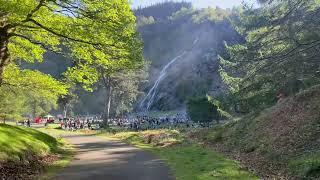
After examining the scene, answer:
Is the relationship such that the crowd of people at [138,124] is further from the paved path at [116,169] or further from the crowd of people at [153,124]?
the paved path at [116,169]

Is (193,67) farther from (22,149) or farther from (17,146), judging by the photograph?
(17,146)

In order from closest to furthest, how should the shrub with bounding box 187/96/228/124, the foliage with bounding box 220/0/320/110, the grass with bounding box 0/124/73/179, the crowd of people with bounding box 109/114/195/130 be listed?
1. the grass with bounding box 0/124/73/179
2. the foliage with bounding box 220/0/320/110
3. the crowd of people with bounding box 109/114/195/130
4. the shrub with bounding box 187/96/228/124

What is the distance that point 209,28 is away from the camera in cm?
14400

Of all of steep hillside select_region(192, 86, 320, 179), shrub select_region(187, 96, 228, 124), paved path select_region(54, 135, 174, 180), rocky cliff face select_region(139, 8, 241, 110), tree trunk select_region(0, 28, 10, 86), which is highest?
rocky cliff face select_region(139, 8, 241, 110)

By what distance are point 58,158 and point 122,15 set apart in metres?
9.23

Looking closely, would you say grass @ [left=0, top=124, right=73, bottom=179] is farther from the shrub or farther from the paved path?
the shrub

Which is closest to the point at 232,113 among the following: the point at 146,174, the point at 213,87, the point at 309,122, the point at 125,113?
the point at 309,122

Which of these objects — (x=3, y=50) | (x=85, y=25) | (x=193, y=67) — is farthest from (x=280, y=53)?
(x=193, y=67)

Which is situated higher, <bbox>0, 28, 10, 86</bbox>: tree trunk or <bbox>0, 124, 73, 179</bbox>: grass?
<bbox>0, 28, 10, 86</bbox>: tree trunk

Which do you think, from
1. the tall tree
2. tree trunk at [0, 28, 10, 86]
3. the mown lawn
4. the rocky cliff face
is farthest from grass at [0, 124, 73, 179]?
the rocky cliff face

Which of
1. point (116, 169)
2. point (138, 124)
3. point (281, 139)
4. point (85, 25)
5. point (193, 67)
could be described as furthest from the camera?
point (193, 67)

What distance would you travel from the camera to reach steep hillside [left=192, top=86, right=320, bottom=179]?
16828 mm

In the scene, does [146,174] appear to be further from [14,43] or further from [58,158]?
[14,43]

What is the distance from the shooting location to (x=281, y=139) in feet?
72.7
